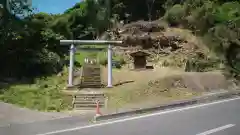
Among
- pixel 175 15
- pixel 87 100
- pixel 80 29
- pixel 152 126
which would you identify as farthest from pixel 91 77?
pixel 175 15

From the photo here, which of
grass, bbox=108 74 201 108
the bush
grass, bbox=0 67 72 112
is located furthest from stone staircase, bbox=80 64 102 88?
the bush

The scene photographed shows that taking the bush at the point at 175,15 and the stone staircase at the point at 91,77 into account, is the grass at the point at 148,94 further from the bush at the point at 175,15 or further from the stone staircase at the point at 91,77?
the bush at the point at 175,15

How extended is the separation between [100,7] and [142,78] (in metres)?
18.1

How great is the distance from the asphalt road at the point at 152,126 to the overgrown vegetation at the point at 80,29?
5507mm

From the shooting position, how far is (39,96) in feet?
61.5

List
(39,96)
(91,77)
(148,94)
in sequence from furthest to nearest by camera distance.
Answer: (91,77) → (148,94) → (39,96)

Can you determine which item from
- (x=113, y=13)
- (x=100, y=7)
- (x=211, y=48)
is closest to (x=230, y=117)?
(x=211, y=48)

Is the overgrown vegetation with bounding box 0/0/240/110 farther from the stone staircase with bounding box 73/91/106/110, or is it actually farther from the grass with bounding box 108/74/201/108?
→ the grass with bounding box 108/74/201/108

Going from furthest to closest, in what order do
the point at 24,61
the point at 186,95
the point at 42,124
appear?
the point at 24,61
the point at 186,95
the point at 42,124

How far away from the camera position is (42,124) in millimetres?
11852

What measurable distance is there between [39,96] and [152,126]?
9.67 metres

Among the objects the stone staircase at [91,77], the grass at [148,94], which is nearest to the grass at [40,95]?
the stone staircase at [91,77]

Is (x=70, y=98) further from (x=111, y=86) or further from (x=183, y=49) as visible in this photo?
(x=183, y=49)

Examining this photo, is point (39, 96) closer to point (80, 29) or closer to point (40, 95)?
point (40, 95)
